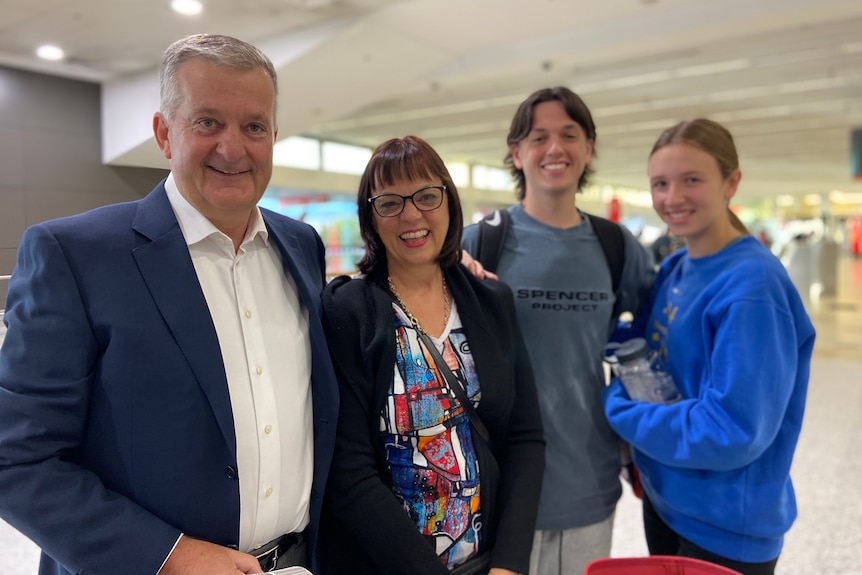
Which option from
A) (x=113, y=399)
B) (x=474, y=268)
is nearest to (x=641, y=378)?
(x=474, y=268)

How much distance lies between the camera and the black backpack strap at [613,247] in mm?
1907

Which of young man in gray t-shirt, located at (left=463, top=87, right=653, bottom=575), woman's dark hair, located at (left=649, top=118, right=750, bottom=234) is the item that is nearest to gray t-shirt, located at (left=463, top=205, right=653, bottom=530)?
young man in gray t-shirt, located at (left=463, top=87, right=653, bottom=575)

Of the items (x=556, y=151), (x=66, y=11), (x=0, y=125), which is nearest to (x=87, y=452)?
(x=0, y=125)

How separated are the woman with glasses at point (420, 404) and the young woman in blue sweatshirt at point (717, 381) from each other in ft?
1.48

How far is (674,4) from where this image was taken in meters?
6.59

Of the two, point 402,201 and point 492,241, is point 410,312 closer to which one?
point 402,201

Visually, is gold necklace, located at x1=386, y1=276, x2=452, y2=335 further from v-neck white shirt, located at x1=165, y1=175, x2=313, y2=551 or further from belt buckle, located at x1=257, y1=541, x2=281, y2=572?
belt buckle, located at x1=257, y1=541, x2=281, y2=572

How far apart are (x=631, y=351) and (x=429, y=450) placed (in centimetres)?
72

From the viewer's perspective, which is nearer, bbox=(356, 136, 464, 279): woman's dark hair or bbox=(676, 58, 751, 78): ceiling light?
bbox=(356, 136, 464, 279): woman's dark hair

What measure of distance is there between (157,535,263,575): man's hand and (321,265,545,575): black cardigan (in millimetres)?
280

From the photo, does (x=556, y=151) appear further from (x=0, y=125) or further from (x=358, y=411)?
(x=0, y=125)

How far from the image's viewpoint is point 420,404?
54.9 inches

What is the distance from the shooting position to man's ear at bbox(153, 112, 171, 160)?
1.20 m

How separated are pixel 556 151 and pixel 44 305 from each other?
1382 mm
